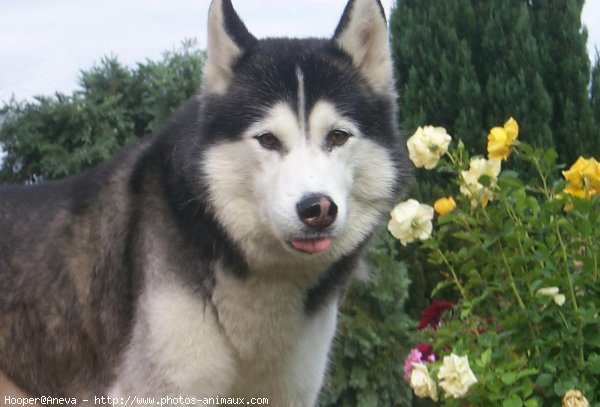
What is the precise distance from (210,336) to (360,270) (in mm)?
794

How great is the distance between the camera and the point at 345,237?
135 inches

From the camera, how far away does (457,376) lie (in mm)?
2912

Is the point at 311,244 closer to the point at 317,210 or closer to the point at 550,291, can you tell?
the point at 317,210

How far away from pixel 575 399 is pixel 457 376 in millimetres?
370

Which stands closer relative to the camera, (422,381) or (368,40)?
(422,381)

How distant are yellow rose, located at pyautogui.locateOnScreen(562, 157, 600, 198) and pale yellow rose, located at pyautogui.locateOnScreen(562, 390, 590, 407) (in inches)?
29.8

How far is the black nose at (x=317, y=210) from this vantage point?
9.69 ft

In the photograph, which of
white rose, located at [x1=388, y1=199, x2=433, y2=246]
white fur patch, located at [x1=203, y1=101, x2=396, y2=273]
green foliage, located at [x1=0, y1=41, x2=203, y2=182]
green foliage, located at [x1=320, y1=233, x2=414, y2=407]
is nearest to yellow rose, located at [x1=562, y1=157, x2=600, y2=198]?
white rose, located at [x1=388, y1=199, x2=433, y2=246]

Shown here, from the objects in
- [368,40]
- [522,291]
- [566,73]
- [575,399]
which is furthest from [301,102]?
[566,73]

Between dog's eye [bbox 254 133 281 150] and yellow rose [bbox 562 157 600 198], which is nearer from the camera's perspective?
dog's eye [bbox 254 133 281 150]

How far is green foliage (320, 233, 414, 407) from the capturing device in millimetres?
5102

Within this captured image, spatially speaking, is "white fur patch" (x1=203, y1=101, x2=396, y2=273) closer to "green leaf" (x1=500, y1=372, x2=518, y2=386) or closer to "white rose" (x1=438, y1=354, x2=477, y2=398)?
"white rose" (x1=438, y1=354, x2=477, y2=398)

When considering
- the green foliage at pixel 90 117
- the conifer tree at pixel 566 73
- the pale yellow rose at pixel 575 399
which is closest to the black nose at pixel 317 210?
the pale yellow rose at pixel 575 399

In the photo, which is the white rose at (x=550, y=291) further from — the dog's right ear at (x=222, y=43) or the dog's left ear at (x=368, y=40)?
the dog's right ear at (x=222, y=43)
